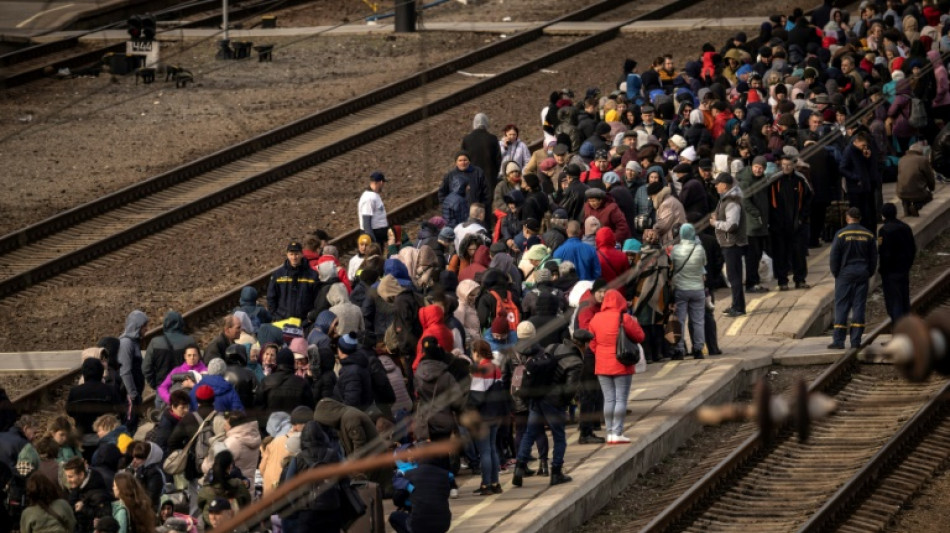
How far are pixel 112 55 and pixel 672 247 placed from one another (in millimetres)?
17135

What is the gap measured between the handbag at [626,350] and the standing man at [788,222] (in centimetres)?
514

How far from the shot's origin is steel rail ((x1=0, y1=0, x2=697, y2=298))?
24.2m

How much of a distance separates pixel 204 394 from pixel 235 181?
40.0 feet

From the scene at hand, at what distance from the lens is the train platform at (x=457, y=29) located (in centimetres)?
3591

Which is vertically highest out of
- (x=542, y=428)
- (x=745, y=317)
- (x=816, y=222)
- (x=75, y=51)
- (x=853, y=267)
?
(x=75, y=51)

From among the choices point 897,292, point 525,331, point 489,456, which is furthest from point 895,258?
point 489,456

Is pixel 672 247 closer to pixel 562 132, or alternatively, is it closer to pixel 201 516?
pixel 562 132

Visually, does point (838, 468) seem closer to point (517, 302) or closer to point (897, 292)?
point (897, 292)

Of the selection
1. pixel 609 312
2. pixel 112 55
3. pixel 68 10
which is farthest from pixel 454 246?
pixel 68 10

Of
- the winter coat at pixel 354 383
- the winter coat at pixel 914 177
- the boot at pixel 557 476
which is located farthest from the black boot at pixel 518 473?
the winter coat at pixel 914 177

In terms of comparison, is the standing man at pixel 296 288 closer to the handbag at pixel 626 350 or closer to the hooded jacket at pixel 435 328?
the hooded jacket at pixel 435 328

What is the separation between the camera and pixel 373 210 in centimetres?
2155

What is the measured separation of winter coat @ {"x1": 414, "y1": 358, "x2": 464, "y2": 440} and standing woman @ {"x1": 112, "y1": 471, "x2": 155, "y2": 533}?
8.63ft

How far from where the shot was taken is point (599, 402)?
17.1m
